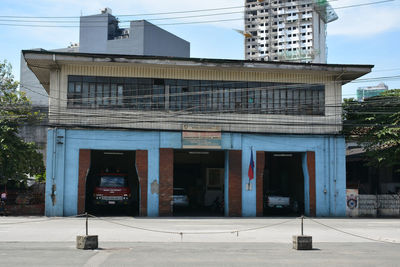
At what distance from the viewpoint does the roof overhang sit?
2703cm

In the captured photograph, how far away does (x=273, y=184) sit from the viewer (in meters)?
40.1

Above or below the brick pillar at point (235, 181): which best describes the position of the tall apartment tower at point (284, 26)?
above

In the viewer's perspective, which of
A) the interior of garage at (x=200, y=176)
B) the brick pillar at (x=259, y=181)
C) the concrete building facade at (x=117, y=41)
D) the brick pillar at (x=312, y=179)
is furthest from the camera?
the concrete building facade at (x=117, y=41)

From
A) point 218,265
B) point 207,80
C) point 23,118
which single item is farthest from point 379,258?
point 23,118

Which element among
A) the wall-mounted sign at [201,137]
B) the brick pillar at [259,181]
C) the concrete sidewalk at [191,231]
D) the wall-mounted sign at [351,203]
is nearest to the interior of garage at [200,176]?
the brick pillar at [259,181]

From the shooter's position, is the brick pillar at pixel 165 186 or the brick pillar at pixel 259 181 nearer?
the brick pillar at pixel 165 186

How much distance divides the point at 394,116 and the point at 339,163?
5559mm

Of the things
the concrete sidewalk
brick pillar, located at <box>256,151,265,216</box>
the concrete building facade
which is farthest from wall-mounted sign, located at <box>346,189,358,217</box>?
the concrete building facade

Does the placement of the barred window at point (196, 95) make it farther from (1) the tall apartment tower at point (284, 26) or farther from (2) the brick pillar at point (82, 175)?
(1) the tall apartment tower at point (284, 26)

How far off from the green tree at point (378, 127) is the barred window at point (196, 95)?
3.38 m

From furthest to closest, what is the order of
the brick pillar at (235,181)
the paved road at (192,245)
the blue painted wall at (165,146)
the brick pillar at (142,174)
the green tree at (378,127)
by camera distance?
the green tree at (378,127), the brick pillar at (235,181), the brick pillar at (142,174), the blue painted wall at (165,146), the paved road at (192,245)

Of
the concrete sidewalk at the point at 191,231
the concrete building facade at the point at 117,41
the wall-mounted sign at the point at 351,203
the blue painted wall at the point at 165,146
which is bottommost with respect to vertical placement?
the concrete sidewalk at the point at 191,231

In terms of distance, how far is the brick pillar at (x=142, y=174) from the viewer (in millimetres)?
27938

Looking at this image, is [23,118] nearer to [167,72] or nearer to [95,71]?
[95,71]
